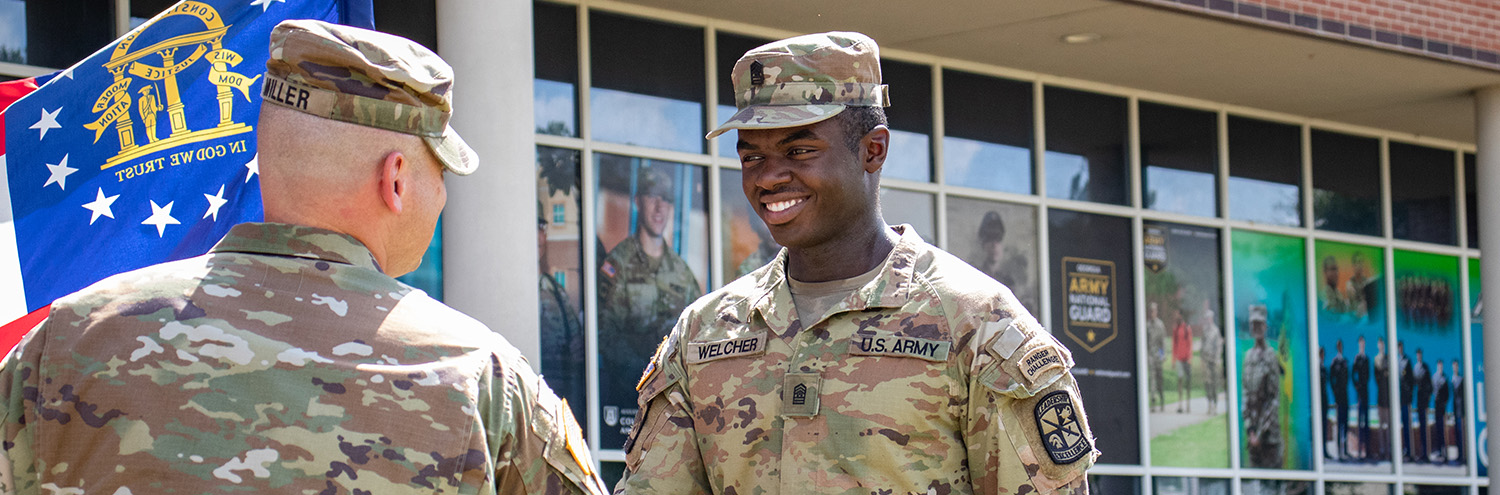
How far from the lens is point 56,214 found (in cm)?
527

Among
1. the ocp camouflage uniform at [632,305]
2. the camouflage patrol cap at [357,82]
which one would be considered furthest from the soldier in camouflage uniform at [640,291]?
the camouflage patrol cap at [357,82]

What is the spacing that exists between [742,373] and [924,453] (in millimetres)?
446

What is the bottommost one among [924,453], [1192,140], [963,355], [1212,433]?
[1212,433]

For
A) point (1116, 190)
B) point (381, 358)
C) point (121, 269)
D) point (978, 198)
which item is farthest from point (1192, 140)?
point (381, 358)

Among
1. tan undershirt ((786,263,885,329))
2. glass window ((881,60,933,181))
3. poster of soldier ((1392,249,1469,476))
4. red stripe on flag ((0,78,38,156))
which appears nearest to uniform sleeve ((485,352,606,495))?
tan undershirt ((786,263,885,329))

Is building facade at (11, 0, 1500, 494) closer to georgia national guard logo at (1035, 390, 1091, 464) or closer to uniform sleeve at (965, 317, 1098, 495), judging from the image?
uniform sleeve at (965, 317, 1098, 495)

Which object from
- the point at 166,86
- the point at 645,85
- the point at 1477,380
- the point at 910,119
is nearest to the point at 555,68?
the point at 645,85

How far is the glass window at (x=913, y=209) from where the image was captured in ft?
34.7

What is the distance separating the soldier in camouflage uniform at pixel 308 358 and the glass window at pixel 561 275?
697cm

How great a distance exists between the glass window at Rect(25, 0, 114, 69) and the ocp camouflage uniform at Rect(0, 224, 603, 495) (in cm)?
631

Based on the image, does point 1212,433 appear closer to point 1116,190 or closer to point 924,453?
point 1116,190

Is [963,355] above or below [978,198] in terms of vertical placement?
below

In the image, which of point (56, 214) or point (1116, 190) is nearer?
point (56, 214)

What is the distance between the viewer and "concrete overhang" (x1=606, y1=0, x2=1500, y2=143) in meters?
9.57
